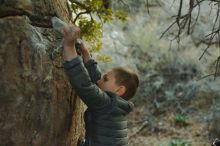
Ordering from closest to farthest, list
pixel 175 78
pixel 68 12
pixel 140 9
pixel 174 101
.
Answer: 1. pixel 68 12
2. pixel 174 101
3. pixel 175 78
4. pixel 140 9

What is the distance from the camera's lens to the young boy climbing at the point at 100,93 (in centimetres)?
344

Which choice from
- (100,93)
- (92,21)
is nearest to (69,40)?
(100,93)

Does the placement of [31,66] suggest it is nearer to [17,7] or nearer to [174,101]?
[17,7]

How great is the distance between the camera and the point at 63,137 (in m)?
3.82

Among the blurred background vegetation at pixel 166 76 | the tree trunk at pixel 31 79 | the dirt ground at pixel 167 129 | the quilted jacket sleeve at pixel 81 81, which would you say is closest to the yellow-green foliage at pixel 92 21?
the tree trunk at pixel 31 79

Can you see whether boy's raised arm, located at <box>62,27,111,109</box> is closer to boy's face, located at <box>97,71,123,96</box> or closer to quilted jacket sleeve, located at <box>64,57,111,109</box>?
quilted jacket sleeve, located at <box>64,57,111,109</box>

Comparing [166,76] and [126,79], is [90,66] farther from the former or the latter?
[166,76]

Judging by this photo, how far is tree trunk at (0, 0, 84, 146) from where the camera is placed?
345cm

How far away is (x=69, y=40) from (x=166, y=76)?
879 centimetres

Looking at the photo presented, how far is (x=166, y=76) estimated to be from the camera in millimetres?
12133

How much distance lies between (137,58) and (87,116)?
9.20 metres

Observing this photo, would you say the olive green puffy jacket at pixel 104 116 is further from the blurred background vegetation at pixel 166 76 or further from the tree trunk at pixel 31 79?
the blurred background vegetation at pixel 166 76

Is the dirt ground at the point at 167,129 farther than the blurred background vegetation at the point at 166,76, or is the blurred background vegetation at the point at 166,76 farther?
the blurred background vegetation at the point at 166,76

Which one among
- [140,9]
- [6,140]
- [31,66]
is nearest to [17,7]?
[31,66]
